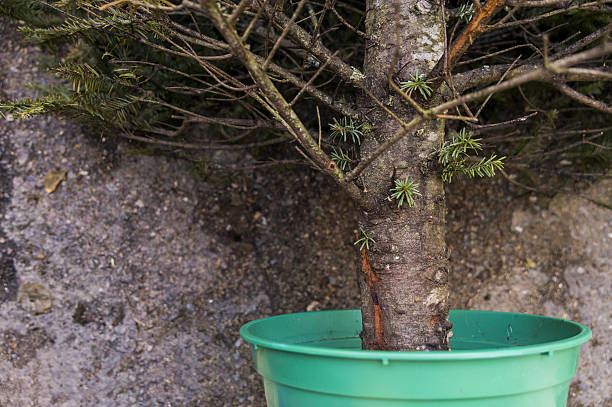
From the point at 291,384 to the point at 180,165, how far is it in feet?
2.46

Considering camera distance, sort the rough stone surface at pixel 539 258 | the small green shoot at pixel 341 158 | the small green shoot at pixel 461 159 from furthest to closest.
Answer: the rough stone surface at pixel 539 258 < the small green shoot at pixel 341 158 < the small green shoot at pixel 461 159

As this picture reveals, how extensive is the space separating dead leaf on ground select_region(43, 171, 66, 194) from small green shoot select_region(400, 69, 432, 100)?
35.2 inches

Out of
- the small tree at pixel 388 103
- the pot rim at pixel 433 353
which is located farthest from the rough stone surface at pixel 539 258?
the pot rim at pixel 433 353

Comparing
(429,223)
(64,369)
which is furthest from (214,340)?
(429,223)

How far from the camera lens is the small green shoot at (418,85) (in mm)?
813

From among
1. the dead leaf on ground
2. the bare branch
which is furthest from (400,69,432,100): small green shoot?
the dead leaf on ground

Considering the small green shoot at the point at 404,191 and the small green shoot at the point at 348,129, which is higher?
the small green shoot at the point at 348,129

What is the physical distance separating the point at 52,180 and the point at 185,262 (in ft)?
1.28

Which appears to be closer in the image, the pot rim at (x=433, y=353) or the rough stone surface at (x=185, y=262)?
the pot rim at (x=433, y=353)

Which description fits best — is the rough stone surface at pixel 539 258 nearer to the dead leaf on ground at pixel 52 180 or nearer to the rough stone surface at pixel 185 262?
the rough stone surface at pixel 185 262

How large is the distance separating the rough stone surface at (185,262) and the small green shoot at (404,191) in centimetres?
54

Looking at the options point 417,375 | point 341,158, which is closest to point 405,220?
point 341,158

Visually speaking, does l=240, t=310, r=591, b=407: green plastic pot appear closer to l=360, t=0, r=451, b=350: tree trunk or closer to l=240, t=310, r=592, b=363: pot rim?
l=240, t=310, r=592, b=363: pot rim

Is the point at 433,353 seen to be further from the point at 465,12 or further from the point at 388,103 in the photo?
the point at 465,12
